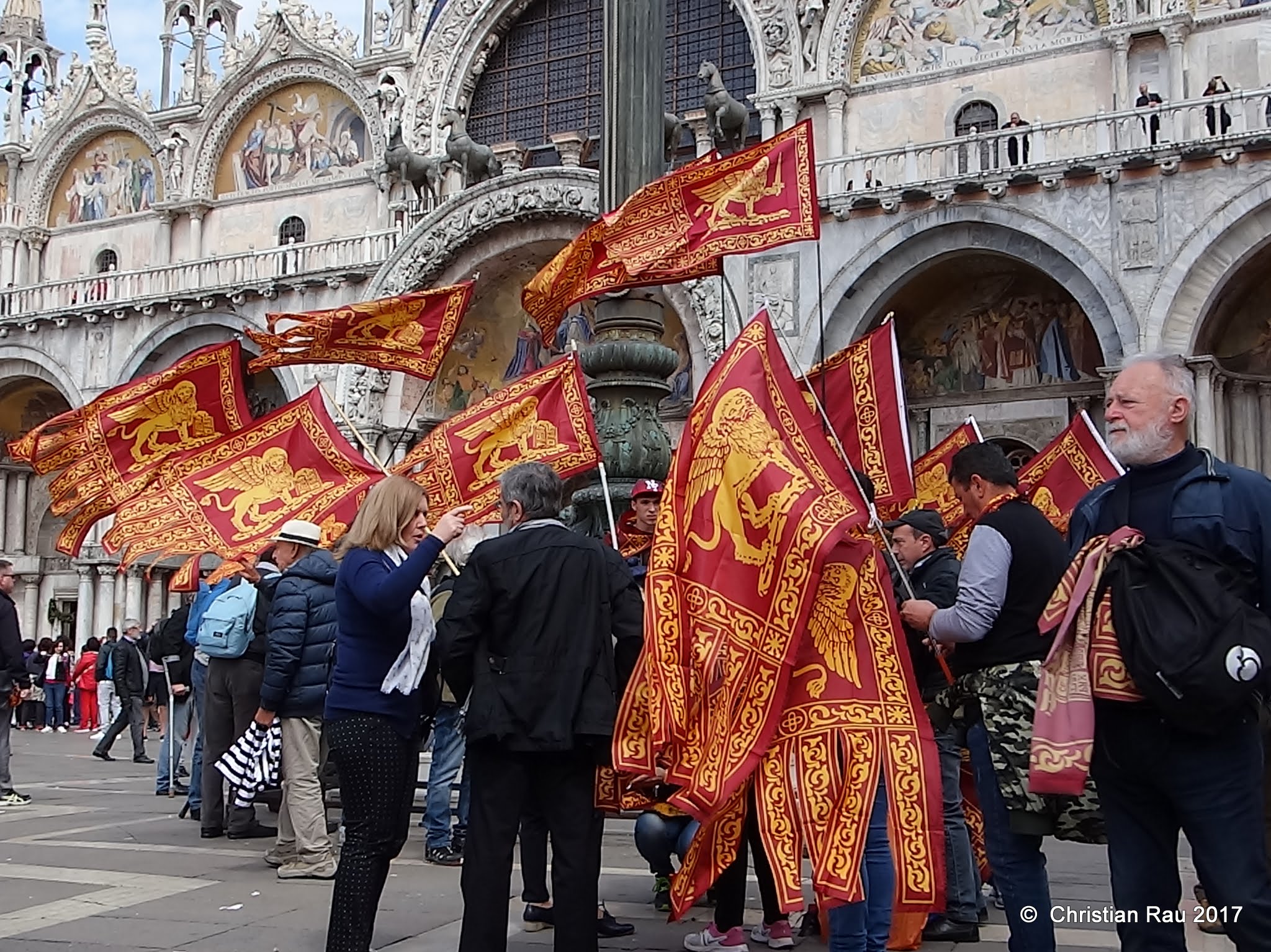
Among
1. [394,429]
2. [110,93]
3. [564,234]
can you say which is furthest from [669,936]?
[110,93]

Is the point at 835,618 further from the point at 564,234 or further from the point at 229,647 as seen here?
the point at 564,234

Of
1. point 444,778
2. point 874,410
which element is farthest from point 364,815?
point 874,410

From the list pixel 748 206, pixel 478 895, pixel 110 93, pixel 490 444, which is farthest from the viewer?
pixel 110 93

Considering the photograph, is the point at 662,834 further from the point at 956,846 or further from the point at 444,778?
the point at 444,778

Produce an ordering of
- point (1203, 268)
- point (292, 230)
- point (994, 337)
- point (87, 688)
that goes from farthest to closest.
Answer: point (292, 230)
point (87, 688)
point (994, 337)
point (1203, 268)

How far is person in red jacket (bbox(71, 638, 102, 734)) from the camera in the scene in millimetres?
21562

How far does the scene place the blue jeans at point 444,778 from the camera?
24.7ft

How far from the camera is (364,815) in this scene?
485 centimetres

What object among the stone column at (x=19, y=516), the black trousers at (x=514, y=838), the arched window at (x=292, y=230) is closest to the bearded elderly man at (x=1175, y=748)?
the black trousers at (x=514, y=838)

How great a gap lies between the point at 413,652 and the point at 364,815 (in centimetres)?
61

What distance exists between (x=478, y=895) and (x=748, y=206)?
339 centimetres

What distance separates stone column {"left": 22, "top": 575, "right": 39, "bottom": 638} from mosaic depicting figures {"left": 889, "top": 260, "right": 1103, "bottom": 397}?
775 inches

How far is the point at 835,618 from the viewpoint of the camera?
4.64m

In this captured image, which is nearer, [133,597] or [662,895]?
[662,895]
